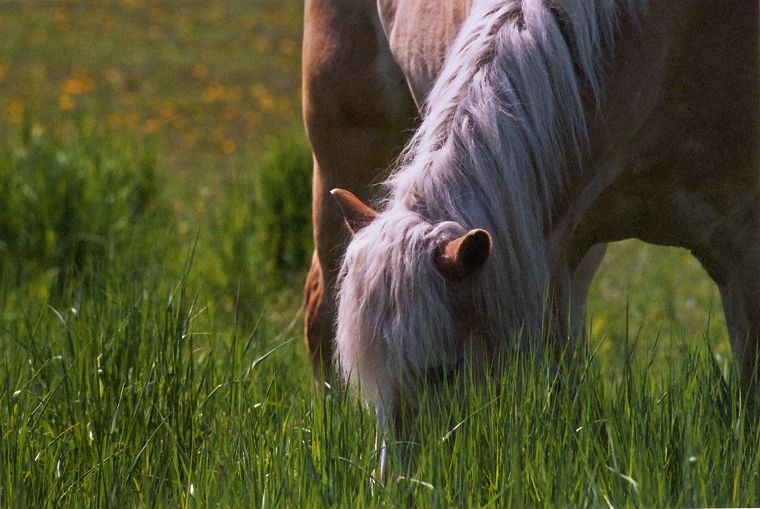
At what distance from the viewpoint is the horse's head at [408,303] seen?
225cm

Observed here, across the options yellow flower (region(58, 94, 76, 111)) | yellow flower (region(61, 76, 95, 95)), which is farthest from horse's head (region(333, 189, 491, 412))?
yellow flower (region(61, 76, 95, 95))

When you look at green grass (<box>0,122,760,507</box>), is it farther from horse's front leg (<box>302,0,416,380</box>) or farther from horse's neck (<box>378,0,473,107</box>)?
horse's neck (<box>378,0,473,107</box>)

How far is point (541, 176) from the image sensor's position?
2.50 m

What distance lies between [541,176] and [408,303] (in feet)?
1.53

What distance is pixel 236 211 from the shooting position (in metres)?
5.91

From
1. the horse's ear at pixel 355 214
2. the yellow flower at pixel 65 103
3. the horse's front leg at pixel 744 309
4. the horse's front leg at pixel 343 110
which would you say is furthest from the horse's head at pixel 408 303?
the yellow flower at pixel 65 103

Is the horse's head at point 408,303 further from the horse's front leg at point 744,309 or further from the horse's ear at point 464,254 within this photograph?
the horse's front leg at point 744,309

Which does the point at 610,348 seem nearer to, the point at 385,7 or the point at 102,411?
the point at 385,7

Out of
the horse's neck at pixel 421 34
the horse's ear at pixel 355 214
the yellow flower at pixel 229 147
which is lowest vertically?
the yellow flower at pixel 229 147

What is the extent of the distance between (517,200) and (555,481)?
0.60 m

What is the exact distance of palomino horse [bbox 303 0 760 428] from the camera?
2.29 m

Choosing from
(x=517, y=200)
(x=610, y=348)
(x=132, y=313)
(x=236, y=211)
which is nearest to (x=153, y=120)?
(x=236, y=211)

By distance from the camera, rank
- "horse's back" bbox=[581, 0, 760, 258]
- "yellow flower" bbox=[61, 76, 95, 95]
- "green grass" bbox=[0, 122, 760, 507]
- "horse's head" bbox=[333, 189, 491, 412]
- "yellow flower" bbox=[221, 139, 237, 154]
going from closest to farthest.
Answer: "green grass" bbox=[0, 122, 760, 507] → "horse's head" bbox=[333, 189, 491, 412] → "horse's back" bbox=[581, 0, 760, 258] → "yellow flower" bbox=[221, 139, 237, 154] → "yellow flower" bbox=[61, 76, 95, 95]

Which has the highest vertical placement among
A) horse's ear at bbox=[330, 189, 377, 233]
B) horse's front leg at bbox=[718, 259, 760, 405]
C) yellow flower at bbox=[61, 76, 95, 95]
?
horse's ear at bbox=[330, 189, 377, 233]
